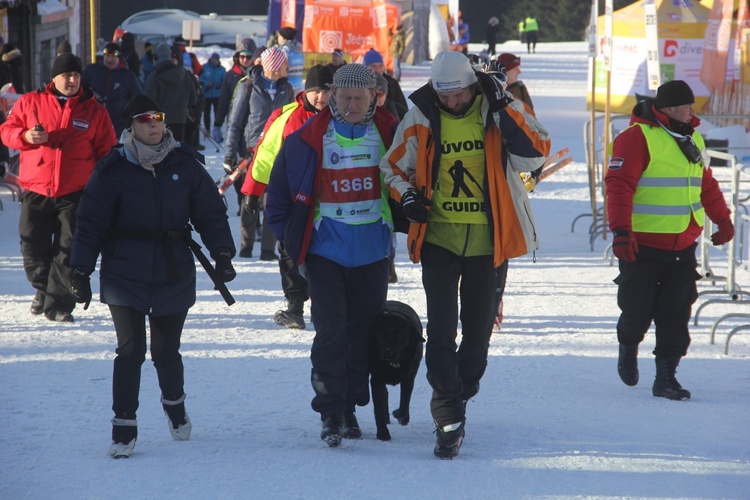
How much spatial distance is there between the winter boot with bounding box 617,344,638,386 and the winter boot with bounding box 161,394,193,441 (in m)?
2.54

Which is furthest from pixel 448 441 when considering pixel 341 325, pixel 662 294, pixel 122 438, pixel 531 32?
pixel 531 32

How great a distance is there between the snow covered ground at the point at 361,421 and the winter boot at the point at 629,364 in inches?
2.9

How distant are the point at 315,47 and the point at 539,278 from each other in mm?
18022

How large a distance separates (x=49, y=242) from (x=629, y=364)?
406 centimetres

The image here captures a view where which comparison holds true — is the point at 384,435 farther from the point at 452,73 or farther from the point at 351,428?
the point at 452,73

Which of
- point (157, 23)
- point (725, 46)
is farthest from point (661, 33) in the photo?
point (157, 23)

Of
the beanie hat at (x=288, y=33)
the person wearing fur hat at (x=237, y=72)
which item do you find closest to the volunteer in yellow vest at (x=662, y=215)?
the beanie hat at (x=288, y=33)

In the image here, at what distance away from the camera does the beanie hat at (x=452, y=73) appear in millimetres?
4781

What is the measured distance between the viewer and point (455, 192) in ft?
16.2

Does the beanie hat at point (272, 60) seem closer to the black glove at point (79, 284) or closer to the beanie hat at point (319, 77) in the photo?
the beanie hat at point (319, 77)

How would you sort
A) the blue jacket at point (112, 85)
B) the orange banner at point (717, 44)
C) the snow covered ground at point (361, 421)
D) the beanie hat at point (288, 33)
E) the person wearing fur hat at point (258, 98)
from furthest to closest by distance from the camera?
the orange banner at point (717, 44) → the beanie hat at point (288, 33) → the blue jacket at point (112, 85) → the person wearing fur hat at point (258, 98) → the snow covered ground at point (361, 421)

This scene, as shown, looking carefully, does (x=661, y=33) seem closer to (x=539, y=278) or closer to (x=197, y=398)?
(x=539, y=278)

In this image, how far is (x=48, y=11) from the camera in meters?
22.3

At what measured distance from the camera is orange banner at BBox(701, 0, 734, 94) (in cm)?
1888
